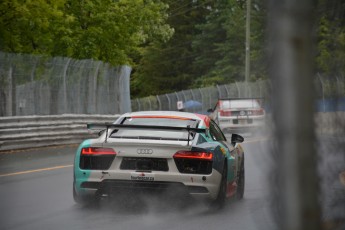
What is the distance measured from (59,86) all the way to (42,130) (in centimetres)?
274

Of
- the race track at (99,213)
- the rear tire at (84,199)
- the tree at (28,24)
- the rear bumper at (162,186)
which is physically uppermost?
the tree at (28,24)

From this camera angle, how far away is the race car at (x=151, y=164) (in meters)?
8.59

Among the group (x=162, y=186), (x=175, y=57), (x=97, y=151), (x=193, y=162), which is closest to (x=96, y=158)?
(x=97, y=151)

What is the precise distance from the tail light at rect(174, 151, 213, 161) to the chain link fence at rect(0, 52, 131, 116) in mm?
12425

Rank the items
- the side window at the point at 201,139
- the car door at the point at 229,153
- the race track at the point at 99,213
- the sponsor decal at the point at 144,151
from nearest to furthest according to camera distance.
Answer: the race track at the point at 99,213 < the sponsor decal at the point at 144,151 < the side window at the point at 201,139 < the car door at the point at 229,153

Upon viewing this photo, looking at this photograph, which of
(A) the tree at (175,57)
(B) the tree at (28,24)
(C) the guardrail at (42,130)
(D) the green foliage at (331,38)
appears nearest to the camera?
(D) the green foliage at (331,38)

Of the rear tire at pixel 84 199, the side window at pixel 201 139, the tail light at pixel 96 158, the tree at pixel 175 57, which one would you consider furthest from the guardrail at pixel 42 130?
the tree at pixel 175 57

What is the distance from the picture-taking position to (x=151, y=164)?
8.62m

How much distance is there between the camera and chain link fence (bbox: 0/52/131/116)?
20703mm

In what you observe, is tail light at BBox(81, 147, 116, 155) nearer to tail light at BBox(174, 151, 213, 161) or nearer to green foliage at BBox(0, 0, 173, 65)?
tail light at BBox(174, 151, 213, 161)

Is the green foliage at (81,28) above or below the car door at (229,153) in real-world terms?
above

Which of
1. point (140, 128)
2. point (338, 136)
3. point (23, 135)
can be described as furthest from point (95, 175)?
point (23, 135)

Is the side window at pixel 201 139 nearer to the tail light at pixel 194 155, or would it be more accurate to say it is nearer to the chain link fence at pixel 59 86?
the tail light at pixel 194 155

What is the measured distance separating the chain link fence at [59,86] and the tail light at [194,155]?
12.4 meters
